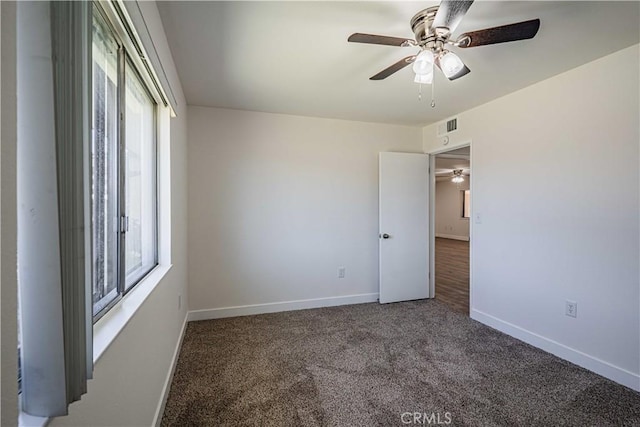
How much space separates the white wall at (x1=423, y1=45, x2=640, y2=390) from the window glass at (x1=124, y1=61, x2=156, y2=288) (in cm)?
318

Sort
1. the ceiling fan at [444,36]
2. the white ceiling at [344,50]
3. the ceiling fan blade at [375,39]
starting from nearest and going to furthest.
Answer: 1. the ceiling fan at [444,36]
2. the ceiling fan blade at [375,39]
3. the white ceiling at [344,50]

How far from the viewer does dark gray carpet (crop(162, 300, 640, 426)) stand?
1696 millimetres

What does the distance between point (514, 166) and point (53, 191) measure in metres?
3.32

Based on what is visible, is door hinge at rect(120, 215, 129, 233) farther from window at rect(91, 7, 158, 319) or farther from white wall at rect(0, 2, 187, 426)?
white wall at rect(0, 2, 187, 426)

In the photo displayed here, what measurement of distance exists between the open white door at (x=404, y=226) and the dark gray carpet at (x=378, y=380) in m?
0.82

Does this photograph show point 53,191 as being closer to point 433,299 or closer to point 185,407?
point 185,407

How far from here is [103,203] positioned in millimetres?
1190

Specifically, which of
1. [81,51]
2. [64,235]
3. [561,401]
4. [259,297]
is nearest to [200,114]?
[259,297]

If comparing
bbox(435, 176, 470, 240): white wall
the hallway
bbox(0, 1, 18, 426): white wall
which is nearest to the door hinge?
bbox(0, 1, 18, 426): white wall

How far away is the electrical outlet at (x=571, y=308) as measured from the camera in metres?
2.30

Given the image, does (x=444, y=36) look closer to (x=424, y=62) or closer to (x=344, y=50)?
(x=424, y=62)

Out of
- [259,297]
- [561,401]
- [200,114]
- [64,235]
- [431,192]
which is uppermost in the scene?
[200,114]

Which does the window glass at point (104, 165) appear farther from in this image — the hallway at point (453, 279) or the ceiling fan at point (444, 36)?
the hallway at point (453, 279)

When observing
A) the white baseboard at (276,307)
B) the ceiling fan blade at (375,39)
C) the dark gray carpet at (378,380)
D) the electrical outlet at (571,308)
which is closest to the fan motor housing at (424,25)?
the ceiling fan blade at (375,39)
